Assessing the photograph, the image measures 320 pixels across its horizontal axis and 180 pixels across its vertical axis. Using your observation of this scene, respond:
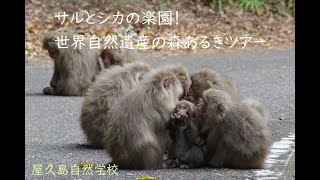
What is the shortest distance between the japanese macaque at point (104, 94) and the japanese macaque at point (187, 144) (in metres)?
0.91

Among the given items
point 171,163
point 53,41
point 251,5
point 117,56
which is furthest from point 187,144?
point 251,5

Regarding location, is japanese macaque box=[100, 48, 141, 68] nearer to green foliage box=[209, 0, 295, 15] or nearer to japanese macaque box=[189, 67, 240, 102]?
japanese macaque box=[189, 67, 240, 102]

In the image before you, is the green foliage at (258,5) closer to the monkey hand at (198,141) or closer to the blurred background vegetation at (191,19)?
the blurred background vegetation at (191,19)

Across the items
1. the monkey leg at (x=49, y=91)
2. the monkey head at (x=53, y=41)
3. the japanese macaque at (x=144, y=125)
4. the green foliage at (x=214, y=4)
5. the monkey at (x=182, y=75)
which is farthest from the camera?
the green foliage at (x=214, y=4)

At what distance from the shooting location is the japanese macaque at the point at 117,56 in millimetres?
12164

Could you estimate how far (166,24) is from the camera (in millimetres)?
21094

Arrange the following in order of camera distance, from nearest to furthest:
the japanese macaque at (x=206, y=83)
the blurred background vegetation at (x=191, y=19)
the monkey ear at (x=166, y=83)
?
1. the monkey ear at (x=166, y=83)
2. the japanese macaque at (x=206, y=83)
3. the blurred background vegetation at (x=191, y=19)

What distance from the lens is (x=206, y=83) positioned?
9148 mm

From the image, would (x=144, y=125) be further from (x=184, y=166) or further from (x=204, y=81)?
(x=204, y=81)

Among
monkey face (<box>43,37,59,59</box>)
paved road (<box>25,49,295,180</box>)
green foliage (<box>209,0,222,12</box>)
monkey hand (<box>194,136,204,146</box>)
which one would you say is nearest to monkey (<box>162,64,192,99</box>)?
monkey hand (<box>194,136,204,146</box>)

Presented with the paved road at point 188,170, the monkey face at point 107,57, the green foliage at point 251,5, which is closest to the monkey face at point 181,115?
the paved road at point 188,170

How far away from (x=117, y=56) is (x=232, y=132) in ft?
14.3
